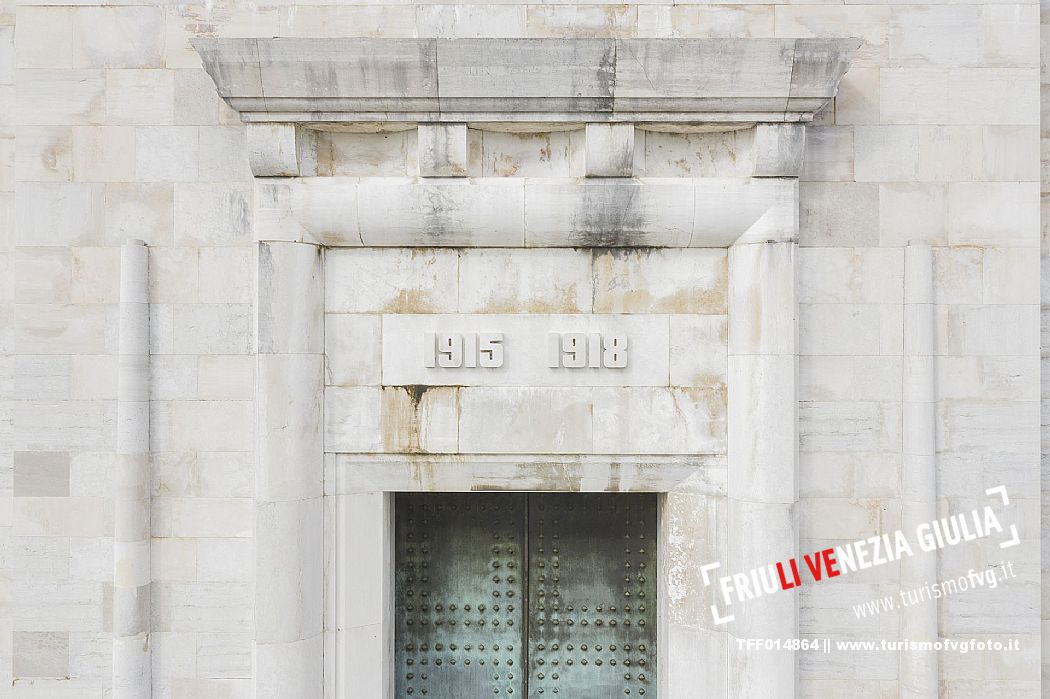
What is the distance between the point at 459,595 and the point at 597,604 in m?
1.08

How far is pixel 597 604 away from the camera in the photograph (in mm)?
5230

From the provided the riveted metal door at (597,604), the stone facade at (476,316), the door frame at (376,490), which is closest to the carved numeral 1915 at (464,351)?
the stone facade at (476,316)

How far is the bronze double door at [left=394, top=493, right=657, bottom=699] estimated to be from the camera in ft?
17.1

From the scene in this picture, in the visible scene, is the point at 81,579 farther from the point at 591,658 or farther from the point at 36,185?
the point at 591,658

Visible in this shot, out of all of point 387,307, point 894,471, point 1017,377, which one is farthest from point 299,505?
point 1017,377

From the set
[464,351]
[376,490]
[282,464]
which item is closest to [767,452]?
[464,351]

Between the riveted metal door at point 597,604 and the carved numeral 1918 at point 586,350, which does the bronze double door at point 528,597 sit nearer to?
the riveted metal door at point 597,604

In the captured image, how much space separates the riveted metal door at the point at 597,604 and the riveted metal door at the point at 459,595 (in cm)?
18

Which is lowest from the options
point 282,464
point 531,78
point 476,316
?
point 282,464

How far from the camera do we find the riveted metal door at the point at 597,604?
17.1 ft

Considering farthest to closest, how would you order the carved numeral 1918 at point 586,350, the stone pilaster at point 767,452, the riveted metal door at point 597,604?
the riveted metal door at point 597,604
the carved numeral 1918 at point 586,350
the stone pilaster at point 767,452

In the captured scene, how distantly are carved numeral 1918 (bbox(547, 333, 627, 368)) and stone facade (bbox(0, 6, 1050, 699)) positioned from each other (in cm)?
16

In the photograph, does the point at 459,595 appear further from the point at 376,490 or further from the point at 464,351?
the point at 464,351

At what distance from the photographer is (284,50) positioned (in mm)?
4234
